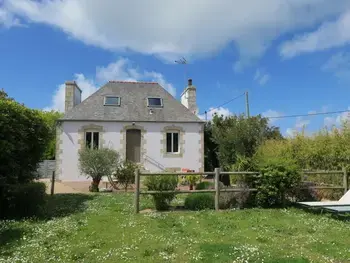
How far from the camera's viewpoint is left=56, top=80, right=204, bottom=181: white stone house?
19891 millimetres

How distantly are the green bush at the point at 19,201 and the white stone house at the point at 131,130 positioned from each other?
11.4 meters

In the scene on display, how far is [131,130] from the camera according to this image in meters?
20.7

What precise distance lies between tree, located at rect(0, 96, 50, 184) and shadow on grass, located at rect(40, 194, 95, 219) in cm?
107

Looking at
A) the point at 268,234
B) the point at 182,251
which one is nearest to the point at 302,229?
the point at 268,234

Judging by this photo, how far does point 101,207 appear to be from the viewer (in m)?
10.0

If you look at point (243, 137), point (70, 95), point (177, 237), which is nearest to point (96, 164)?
point (70, 95)

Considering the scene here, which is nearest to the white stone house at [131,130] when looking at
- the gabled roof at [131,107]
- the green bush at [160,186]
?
the gabled roof at [131,107]

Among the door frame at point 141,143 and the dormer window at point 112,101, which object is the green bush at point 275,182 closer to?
the door frame at point 141,143

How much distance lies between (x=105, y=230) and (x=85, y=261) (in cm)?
203

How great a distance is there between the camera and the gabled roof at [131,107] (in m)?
20.4

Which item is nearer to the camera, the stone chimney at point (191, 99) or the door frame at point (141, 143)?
the door frame at point (141, 143)

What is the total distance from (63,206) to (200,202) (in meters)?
3.94

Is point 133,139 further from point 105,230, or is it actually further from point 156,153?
point 105,230

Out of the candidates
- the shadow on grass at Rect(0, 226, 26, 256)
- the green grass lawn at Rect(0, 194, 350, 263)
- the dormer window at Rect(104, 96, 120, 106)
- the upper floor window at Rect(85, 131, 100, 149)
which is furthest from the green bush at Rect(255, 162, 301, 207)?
the dormer window at Rect(104, 96, 120, 106)
